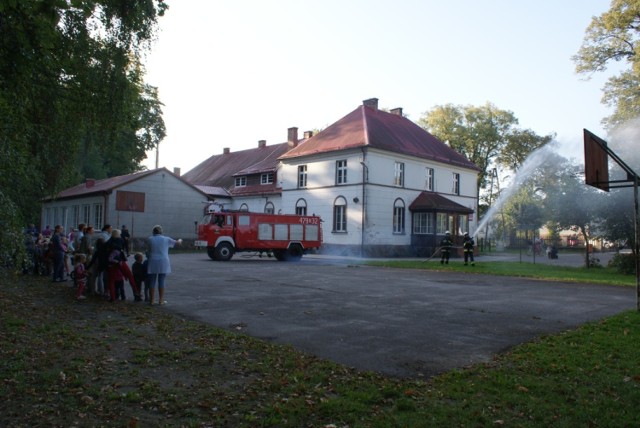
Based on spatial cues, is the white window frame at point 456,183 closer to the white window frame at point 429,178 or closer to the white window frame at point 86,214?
the white window frame at point 429,178

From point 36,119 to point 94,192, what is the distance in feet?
92.3

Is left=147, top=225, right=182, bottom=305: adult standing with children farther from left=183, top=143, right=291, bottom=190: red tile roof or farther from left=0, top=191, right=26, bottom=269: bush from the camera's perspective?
left=183, top=143, right=291, bottom=190: red tile roof

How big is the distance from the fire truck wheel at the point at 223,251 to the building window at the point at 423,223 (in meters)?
15.7

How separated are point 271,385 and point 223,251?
22676 mm

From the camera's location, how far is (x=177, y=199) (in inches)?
1612

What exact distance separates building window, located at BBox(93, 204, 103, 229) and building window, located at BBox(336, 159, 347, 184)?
17780 millimetres

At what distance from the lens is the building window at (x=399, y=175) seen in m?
37.7

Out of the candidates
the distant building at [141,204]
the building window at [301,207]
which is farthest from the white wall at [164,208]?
the building window at [301,207]

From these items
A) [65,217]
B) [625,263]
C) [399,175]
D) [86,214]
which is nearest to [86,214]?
[86,214]

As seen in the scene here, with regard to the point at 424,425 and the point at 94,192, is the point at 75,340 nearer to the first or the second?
the point at 424,425

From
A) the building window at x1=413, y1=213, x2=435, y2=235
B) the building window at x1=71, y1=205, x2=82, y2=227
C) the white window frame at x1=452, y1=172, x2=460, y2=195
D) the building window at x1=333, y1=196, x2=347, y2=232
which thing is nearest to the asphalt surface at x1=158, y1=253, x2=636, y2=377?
the building window at x1=333, y1=196, x2=347, y2=232

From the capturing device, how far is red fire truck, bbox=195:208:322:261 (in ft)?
91.2

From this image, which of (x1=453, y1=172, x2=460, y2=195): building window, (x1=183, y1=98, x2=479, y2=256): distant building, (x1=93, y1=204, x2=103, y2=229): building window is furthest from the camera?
(x1=453, y1=172, x2=460, y2=195): building window

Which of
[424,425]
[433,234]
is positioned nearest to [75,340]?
[424,425]
